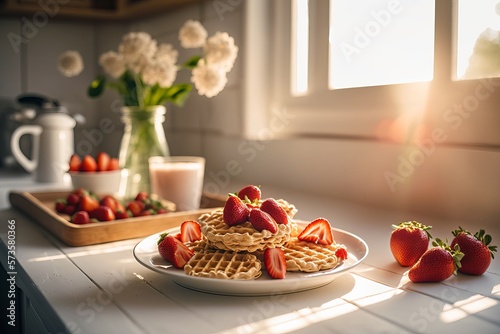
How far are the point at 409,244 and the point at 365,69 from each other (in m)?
0.69

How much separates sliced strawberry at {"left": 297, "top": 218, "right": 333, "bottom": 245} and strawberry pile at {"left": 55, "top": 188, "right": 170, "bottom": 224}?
0.41 meters

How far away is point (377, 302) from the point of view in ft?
1.88

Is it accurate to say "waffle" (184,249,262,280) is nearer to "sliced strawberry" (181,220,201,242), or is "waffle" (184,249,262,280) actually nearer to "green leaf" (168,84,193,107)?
"sliced strawberry" (181,220,201,242)

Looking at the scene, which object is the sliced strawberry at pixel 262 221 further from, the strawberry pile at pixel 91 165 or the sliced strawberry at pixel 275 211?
the strawberry pile at pixel 91 165

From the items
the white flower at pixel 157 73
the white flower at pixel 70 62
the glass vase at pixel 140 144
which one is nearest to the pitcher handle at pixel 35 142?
the white flower at pixel 70 62

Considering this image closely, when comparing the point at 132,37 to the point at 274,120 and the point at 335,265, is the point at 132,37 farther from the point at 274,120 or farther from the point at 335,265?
the point at 335,265

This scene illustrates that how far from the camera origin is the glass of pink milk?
1175 millimetres

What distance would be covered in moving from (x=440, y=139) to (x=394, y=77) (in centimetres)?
25

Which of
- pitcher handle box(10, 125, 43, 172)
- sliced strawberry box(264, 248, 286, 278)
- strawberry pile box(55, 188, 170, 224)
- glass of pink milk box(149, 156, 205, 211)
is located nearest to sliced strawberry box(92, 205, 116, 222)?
strawberry pile box(55, 188, 170, 224)

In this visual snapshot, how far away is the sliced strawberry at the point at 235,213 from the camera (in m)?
0.65

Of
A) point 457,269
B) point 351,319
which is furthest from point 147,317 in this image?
point 457,269

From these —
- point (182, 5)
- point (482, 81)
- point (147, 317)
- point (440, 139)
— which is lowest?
point (147, 317)

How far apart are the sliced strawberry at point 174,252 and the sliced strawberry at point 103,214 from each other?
315 mm

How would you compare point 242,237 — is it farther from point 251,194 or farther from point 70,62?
point 70,62
